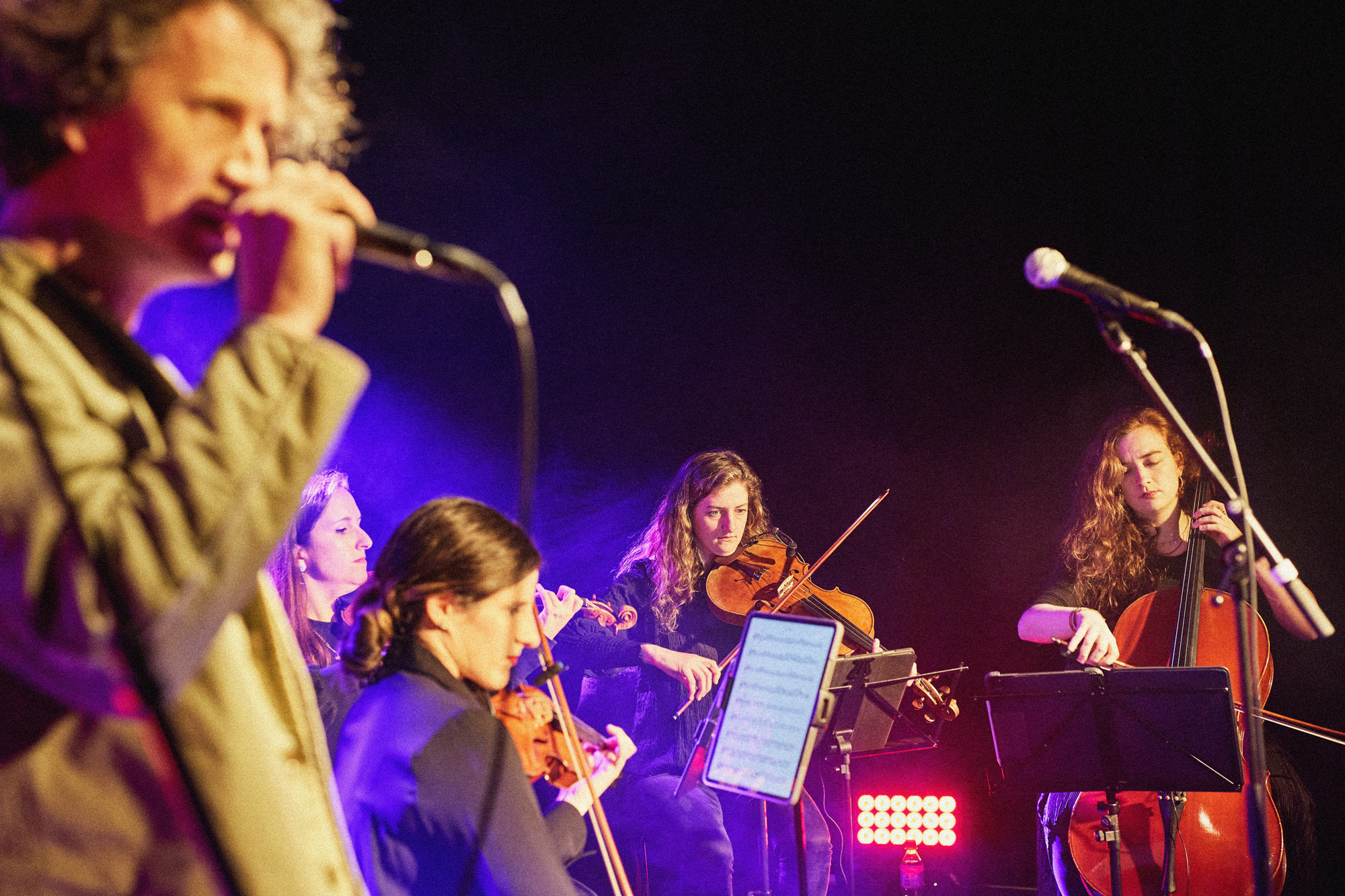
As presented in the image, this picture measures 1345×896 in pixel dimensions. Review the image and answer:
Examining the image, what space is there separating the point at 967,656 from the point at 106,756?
454cm

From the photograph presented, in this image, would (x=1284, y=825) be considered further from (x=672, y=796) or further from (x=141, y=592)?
(x=141, y=592)

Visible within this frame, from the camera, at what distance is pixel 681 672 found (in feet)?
12.6

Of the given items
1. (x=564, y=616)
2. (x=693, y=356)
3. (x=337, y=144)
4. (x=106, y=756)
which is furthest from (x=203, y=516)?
(x=693, y=356)

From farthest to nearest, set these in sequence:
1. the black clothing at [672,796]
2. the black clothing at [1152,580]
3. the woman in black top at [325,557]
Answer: the black clothing at [672,796]
the black clothing at [1152,580]
the woman in black top at [325,557]

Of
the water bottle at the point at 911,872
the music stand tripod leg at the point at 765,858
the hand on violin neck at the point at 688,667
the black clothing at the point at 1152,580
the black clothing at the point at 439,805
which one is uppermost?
the black clothing at the point at 1152,580

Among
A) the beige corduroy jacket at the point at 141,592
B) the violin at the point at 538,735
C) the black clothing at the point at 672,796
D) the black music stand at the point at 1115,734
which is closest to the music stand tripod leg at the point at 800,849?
the violin at the point at 538,735

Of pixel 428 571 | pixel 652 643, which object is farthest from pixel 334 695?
pixel 652 643

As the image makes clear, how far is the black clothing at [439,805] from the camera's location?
1401 millimetres

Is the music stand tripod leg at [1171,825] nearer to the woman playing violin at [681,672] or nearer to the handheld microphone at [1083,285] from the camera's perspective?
the woman playing violin at [681,672]

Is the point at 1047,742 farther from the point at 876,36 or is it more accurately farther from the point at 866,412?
the point at 876,36

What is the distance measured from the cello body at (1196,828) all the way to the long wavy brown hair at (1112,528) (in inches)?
11.3

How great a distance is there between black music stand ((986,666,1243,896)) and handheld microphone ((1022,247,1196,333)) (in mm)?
1191

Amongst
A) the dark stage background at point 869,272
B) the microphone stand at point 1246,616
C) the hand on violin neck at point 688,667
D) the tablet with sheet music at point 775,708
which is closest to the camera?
the microphone stand at point 1246,616

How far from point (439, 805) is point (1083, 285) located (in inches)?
56.0
